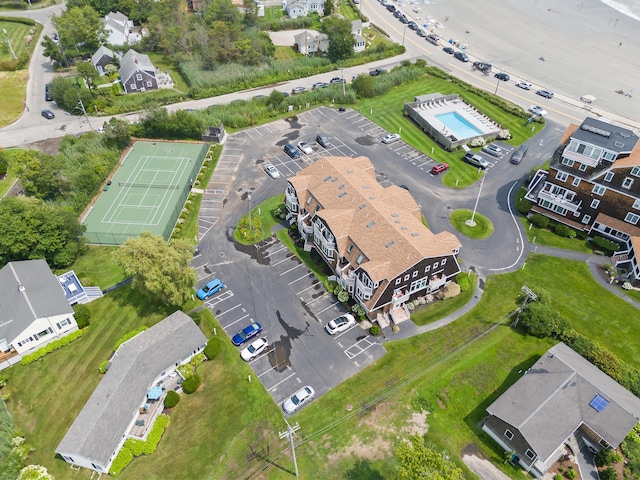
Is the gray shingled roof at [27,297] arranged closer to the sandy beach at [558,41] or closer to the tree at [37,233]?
the tree at [37,233]

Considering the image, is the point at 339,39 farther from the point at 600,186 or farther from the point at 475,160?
the point at 600,186

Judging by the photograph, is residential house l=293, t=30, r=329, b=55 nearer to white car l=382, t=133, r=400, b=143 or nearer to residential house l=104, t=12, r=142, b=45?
white car l=382, t=133, r=400, b=143

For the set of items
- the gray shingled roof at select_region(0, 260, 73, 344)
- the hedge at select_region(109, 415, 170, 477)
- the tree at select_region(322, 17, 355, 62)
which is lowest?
the hedge at select_region(109, 415, 170, 477)

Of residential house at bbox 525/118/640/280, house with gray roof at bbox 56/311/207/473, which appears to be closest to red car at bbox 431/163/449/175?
residential house at bbox 525/118/640/280

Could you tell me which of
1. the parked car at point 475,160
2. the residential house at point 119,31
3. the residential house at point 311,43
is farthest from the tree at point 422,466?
the residential house at point 119,31

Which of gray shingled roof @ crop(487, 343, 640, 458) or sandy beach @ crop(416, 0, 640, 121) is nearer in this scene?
gray shingled roof @ crop(487, 343, 640, 458)
